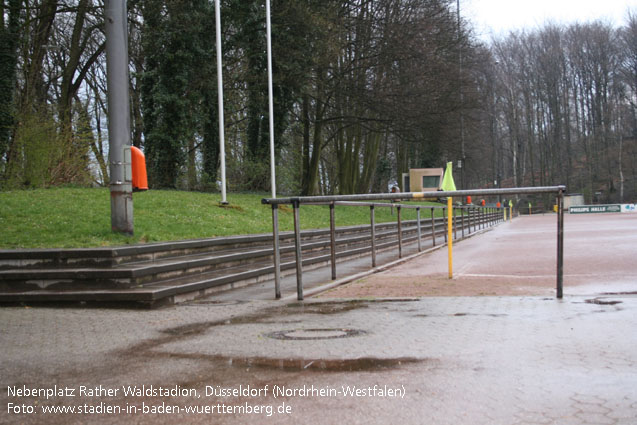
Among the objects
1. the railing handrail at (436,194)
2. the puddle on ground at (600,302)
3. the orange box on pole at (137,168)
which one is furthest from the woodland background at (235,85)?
the puddle on ground at (600,302)

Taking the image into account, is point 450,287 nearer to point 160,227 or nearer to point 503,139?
point 160,227

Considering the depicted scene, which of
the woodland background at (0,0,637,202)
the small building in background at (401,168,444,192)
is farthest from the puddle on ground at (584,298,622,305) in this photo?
the small building in background at (401,168,444,192)

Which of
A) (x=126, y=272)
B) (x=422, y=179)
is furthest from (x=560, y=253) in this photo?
(x=422, y=179)

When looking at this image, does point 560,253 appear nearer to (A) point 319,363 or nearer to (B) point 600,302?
(B) point 600,302

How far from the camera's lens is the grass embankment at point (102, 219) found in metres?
9.07

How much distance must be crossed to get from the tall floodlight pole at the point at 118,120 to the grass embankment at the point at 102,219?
40cm

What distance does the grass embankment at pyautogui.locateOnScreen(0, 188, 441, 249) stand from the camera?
9070 mm

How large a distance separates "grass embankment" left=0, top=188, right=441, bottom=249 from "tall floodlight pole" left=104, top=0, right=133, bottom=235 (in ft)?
1.32

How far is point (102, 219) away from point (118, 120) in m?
2.19

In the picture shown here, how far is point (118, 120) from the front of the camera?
9258mm

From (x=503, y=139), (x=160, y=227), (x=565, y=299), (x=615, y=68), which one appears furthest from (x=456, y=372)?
(x=503, y=139)

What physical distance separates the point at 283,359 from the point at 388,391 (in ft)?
3.38

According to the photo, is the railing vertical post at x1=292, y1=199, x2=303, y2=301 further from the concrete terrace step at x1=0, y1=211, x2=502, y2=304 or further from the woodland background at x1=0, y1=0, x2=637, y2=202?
the woodland background at x1=0, y1=0, x2=637, y2=202

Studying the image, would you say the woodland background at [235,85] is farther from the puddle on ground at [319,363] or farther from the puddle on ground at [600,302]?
the puddle on ground at [600,302]
